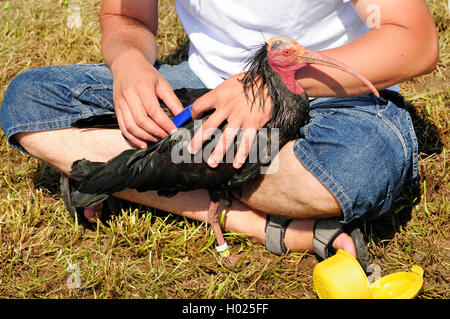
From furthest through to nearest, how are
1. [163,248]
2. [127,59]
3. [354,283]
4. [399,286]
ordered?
1. [163,248]
2. [127,59]
3. [399,286]
4. [354,283]

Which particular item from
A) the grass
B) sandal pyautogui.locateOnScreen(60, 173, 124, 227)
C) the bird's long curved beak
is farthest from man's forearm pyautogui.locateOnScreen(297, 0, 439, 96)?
sandal pyautogui.locateOnScreen(60, 173, 124, 227)

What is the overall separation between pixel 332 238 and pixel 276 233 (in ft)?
1.09

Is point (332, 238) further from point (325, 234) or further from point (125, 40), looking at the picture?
point (125, 40)

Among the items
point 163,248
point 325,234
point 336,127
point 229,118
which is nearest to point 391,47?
point 336,127

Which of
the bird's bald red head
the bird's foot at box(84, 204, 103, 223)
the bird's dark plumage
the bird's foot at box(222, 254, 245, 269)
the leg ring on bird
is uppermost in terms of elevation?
the bird's bald red head

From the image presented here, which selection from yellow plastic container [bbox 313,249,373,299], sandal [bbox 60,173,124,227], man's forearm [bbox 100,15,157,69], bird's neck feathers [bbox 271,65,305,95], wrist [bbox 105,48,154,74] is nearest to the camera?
yellow plastic container [bbox 313,249,373,299]

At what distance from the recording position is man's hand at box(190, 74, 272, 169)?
8.23 ft

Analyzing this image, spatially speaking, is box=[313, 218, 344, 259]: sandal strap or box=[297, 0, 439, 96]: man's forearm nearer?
box=[297, 0, 439, 96]: man's forearm

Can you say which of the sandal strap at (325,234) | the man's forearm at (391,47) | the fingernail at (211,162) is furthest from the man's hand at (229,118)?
the sandal strap at (325,234)

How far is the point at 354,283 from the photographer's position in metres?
2.36

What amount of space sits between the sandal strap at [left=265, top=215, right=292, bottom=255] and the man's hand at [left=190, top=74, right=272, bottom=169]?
0.51m

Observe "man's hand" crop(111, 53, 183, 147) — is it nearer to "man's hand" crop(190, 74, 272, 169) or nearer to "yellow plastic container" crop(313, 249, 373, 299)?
"man's hand" crop(190, 74, 272, 169)

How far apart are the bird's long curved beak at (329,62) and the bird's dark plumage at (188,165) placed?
8.3 inches

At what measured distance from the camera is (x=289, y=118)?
264 centimetres
